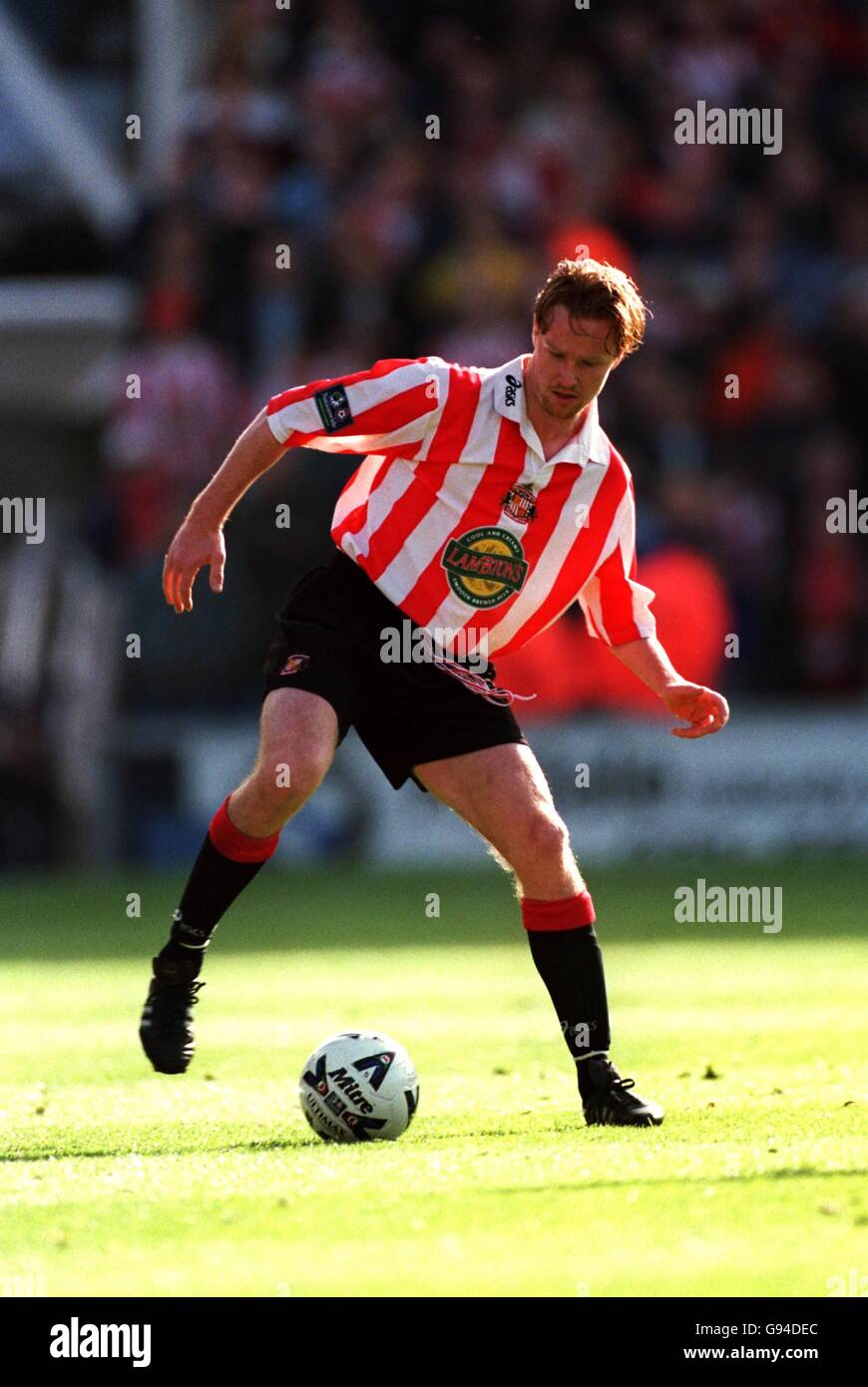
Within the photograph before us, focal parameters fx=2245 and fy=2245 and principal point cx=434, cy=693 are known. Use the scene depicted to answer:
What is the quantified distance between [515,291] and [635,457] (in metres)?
1.45

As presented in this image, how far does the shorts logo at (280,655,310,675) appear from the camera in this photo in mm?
5777

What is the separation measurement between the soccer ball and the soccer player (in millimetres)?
466

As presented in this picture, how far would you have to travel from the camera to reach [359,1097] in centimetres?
535

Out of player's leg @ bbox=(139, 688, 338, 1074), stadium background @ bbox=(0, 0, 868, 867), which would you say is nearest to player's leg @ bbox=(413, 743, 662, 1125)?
player's leg @ bbox=(139, 688, 338, 1074)

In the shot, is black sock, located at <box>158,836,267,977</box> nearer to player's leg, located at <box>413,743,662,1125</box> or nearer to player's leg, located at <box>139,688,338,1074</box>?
player's leg, located at <box>139,688,338,1074</box>

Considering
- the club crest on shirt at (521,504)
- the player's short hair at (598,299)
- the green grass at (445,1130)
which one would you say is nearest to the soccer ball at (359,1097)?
the green grass at (445,1130)

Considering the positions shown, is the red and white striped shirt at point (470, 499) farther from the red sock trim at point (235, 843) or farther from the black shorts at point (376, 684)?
the red sock trim at point (235, 843)

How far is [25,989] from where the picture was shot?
8.80m

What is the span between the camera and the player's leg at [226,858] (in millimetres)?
5648

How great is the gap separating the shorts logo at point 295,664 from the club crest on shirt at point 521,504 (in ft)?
2.09

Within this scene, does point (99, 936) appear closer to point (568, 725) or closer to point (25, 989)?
point (25, 989)

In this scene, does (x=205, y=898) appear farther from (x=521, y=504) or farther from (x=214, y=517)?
(x=521, y=504)
